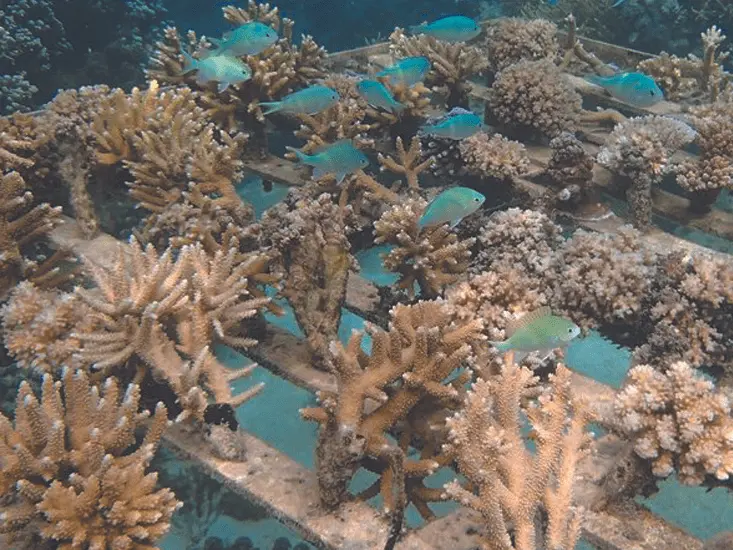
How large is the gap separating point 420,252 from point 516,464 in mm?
1790

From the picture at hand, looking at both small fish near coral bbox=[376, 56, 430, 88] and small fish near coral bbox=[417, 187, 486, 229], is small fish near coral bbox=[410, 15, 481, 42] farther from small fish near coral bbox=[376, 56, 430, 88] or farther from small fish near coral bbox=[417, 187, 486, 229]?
small fish near coral bbox=[417, 187, 486, 229]

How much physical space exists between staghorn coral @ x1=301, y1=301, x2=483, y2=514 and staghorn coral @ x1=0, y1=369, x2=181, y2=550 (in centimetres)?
77

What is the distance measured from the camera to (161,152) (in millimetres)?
5043

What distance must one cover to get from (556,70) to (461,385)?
4686mm

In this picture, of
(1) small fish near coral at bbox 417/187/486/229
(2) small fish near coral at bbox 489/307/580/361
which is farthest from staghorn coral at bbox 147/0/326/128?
(2) small fish near coral at bbox 489/307/580/361

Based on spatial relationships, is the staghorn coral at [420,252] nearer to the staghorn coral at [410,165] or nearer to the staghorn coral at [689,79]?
the staghorn coral at [410,165]

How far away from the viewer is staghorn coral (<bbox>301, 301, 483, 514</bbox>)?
2883mm

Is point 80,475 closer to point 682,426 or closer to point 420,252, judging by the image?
point 420,252

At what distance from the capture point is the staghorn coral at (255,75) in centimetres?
637

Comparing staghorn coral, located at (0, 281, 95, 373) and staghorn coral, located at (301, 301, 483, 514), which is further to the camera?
staghorn coral, located at (0, 281, 95, 373)

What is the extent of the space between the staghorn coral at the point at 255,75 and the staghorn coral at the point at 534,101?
Result: 2.19 m

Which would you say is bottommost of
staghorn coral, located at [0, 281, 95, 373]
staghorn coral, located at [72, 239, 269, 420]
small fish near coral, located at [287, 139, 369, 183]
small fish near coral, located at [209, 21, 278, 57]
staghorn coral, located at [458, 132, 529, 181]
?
staghorn coral, located at [0, 281, 95, 373]

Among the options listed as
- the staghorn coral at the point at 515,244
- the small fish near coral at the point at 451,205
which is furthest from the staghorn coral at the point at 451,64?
the small fish near coral at the point at 451,205

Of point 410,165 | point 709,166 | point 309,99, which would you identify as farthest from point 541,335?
point 709,166
